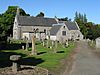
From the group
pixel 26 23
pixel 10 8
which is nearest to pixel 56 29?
pixel 26 23

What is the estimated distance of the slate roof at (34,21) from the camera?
92.6m

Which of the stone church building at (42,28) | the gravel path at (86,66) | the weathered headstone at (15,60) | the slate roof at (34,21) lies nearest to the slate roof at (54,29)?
the stone church building at (42,28)

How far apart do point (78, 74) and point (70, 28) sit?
73045 millimetres

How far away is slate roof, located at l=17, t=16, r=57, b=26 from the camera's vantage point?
9262cm

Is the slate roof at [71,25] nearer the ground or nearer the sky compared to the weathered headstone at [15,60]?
nearer the sky

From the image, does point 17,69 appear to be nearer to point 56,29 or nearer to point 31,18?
point 56,29

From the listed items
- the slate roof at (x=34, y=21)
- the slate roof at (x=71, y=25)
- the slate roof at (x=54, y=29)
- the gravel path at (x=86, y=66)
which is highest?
the slate roof at (x=34, y=21)

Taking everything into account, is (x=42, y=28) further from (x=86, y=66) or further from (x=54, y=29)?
(x=86, y=66)

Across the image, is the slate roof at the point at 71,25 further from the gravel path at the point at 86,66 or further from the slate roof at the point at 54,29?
the gravel path at the point at 86,66

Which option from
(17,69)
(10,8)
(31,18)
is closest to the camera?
(17,69)

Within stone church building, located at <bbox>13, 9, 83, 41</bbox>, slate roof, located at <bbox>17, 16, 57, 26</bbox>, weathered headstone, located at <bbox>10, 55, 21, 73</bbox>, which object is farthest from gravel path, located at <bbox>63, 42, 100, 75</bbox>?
slate roof, located at <bbox>17, 16, 57, 26</bbox>

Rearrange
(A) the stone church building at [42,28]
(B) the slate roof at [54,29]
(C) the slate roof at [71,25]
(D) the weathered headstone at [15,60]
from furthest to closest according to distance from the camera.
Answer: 1. (C) the slate roof at [71,25]
2. (A) the stone church building at [42,28]
3. (B) the slate roof at [54,29]
4. (D) the weathered headstone at [15,60]

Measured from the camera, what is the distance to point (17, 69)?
2058 centimetres

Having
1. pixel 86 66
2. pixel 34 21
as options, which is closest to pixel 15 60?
pixel 86 66
